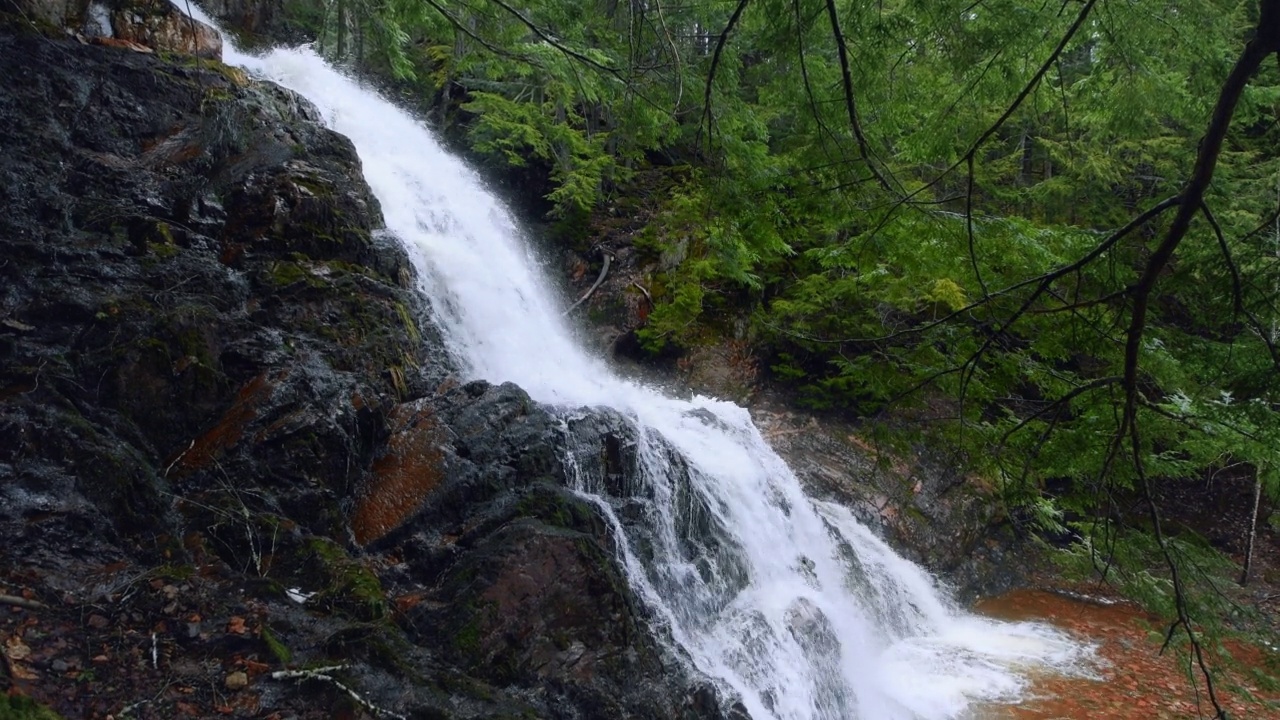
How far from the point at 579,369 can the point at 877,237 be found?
834 centimetres

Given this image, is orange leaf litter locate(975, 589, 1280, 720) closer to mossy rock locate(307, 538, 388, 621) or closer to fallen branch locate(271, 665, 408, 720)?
fallen branch locate(271, 665, 408, 720)

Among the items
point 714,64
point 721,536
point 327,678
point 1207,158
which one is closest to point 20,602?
point 327,678

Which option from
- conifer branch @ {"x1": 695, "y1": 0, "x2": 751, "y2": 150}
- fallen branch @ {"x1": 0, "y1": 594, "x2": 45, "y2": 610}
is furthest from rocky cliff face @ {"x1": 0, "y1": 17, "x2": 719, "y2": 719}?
conifer branch @ {"x1": 695, "y1": 0, "x2": 751, "y2": 150}

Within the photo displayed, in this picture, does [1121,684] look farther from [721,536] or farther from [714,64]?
[714,64]

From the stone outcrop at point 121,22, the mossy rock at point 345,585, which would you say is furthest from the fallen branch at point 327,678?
the stone outcrop at point 121,22

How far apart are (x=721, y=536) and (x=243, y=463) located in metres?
4.59

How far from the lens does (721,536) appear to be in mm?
7996

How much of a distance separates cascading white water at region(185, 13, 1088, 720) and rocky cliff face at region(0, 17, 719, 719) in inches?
36.9

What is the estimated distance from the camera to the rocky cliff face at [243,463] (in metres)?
4.05

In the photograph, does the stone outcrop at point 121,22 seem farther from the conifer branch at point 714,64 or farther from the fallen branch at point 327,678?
the conifer branch at point 714,64

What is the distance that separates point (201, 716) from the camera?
11.7ft

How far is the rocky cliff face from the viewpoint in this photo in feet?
13.3

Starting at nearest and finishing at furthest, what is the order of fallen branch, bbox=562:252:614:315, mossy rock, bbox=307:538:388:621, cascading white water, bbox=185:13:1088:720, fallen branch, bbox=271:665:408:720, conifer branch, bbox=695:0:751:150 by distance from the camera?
conifer branch, bbox=695:0:751:150 < fallen branch, bbox=271:665:408:720 < mossy rock, bbox=307:538:388:621 < cascading white water, bbox=185:13:1088:720 < fallen branch, bbox=562:252:614:315

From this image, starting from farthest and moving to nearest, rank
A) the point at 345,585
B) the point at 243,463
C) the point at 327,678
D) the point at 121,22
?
the point at 121,22 < the point at 243,463 < the point at 345,585 < the point at 327,678
